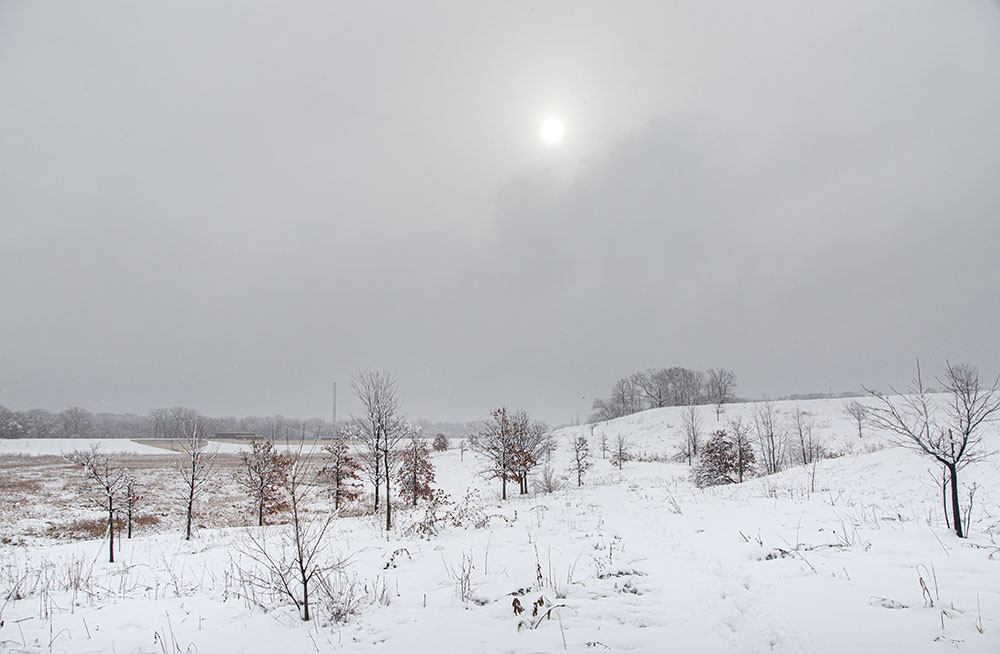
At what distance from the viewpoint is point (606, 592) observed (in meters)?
6.25

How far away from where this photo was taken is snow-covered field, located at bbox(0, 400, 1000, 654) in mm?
4867

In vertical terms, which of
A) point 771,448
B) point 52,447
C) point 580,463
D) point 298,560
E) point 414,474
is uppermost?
point 298,560

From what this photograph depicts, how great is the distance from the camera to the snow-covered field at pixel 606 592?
487cm

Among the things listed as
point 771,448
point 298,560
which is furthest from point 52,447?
point 771,448

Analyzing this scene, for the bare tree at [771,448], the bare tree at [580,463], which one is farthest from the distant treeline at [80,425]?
the bare tree at [771,448]

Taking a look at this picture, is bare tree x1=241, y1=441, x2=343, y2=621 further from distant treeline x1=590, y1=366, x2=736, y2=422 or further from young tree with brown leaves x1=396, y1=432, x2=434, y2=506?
distant treeline x1=590, y1=366, x2=736, y2=422

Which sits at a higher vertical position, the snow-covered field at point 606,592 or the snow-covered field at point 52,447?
the snow-covered field at point 606,592

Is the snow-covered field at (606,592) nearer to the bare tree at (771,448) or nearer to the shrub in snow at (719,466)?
the shrub in snow at (719,466)

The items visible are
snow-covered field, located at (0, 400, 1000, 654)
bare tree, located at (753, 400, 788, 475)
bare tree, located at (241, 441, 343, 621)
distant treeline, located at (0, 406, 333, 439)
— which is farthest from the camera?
distant treeline, located at (0, 406, 333, 439)

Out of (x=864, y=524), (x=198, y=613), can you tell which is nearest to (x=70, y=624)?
(x=198, y=613)

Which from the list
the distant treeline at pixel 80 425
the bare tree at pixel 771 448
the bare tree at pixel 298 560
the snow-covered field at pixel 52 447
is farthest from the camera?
the distant treeline at pixel 80 425

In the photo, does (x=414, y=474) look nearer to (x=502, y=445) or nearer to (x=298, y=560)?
(x=502, y=445)

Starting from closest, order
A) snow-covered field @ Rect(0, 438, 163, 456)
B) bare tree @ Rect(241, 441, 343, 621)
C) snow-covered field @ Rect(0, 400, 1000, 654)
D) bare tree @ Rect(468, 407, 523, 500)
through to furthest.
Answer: snow-covered field @ Rect(0, 400, 1000, 654) < bare tree @ Rect(241, 441, 343, 621) < bare tree @ Rect(468, 407, 523, 500) < snow-covered field @ Rect(0, 438, 163, 456)

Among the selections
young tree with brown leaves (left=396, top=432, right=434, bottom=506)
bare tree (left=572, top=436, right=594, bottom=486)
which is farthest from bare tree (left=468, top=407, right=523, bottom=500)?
bare tree (left=572, top=436, right=594, bottom=486)
